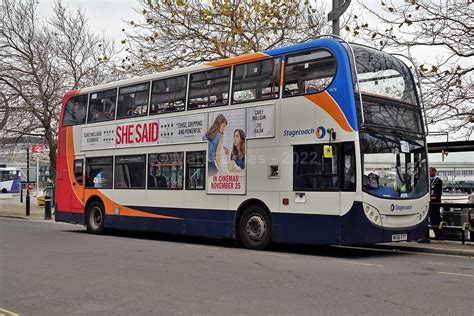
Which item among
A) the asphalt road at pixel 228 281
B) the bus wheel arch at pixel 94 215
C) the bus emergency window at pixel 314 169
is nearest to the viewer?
the asphalt road at pixel 228 281

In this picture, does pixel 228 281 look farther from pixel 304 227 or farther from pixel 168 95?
pixel 168 95

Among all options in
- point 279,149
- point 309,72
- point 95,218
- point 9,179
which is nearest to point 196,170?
point 279,149

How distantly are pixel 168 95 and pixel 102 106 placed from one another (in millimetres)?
3129

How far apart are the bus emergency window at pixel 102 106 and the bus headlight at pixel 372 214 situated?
869 centimetres

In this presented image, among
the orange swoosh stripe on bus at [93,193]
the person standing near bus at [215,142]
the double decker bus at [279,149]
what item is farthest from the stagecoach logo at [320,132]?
the orange swoosh stripe on bus at [93,193]

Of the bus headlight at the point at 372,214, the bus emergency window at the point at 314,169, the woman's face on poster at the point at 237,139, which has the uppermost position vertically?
the woman's face on poster at the point at 237,139

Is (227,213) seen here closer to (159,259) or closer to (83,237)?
(159,259)

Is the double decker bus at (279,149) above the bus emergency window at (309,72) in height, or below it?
below

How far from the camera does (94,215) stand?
18.0 metres

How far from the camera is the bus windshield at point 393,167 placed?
1145cm

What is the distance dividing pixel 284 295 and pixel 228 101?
273 inches

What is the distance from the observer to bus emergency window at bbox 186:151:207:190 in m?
14.4

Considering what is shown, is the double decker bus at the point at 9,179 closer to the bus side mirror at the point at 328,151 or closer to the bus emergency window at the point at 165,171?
the bus emergency window at the point at 165,171

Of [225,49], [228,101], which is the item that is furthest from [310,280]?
[225,49]
